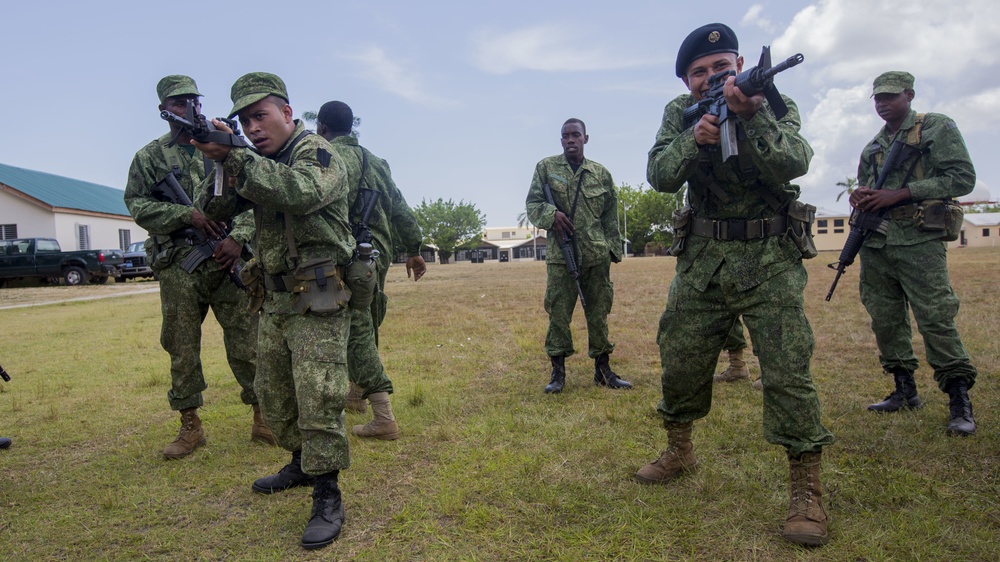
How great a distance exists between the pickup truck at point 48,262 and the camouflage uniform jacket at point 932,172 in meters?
27.1

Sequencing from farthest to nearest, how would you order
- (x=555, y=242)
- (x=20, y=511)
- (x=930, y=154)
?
1. (x=555, y=242)
2. (x=930, y=154)
3. (x=20, y=511)

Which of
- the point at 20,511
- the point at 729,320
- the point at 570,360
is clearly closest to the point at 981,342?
the point at 570,360

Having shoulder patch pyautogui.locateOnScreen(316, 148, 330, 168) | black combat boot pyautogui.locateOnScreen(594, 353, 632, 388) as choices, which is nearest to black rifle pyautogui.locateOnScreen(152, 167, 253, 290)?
shoulder patch pyautogui.locateOnScreen(316, 148, 330, 168)

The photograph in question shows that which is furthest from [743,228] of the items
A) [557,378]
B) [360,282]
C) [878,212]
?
[557,378]

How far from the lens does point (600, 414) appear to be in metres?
4.51

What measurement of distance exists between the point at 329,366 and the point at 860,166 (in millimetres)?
4173

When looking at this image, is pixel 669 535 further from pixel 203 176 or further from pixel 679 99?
pixel 203 176

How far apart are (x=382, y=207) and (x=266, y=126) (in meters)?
1.81

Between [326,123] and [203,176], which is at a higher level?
[326,123]

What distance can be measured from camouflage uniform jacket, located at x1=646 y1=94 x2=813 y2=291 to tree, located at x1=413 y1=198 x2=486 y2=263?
7261 centimetres

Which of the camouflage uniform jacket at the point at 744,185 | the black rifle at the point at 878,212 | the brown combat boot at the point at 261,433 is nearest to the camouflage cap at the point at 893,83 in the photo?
the black rifle at the point at 878,212

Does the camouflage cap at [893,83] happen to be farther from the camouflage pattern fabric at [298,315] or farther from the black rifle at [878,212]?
the camouflage pattern fabric at [298,315]

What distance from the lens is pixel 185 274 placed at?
400 centimetres

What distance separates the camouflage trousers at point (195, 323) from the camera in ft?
13.2
